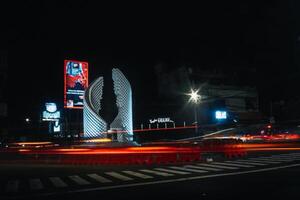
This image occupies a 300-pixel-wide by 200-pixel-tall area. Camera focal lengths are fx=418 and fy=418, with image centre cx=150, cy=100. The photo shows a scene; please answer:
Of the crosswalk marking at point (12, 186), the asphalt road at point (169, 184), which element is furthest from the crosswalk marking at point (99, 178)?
the crosswalk marking at point (12, 186)

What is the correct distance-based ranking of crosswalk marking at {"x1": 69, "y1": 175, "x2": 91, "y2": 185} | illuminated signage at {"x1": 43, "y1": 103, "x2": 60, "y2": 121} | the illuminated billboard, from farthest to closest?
illuminated signage at {"x1": 43, "y1": 103, "x2": 60, "y2": 121}, the illuminated billboard, crosswalk marking at {"x1": 69, "y1": 175, "x2": 91, "y2": 185}

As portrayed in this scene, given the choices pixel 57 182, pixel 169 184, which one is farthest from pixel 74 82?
pixel 169 184

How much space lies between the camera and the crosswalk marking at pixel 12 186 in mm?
13842

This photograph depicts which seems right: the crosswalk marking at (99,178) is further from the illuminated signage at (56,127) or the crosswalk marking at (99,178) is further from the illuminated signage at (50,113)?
the illuminated signage at (56,127)

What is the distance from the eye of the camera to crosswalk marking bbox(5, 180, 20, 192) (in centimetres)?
1384

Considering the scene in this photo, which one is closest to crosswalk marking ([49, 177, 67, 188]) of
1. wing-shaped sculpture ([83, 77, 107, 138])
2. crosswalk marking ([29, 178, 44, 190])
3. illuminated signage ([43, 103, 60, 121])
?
crosswalk marking ([29, 178, 44, 190])

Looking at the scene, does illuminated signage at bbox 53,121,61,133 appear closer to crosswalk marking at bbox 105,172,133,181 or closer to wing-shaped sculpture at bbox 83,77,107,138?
wing-shaped sculpture at bbox 83,77,107,138

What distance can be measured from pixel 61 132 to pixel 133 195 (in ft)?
226

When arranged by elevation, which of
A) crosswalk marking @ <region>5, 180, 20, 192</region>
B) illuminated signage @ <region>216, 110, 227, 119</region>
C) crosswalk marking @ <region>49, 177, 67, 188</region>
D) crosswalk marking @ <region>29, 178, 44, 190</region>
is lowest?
crosswalk marking @ <region>5, 180, 20, 192</region>

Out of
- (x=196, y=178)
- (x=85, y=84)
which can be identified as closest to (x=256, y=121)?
(x=85, y=84)

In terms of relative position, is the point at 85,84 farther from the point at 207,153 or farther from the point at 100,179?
the point at 100,179

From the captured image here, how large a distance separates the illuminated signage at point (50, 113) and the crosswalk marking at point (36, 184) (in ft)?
196

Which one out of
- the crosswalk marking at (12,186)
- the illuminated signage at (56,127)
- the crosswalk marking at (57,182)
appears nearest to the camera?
the crosswalk marking at (12,186)

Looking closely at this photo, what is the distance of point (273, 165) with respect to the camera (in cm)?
2031
